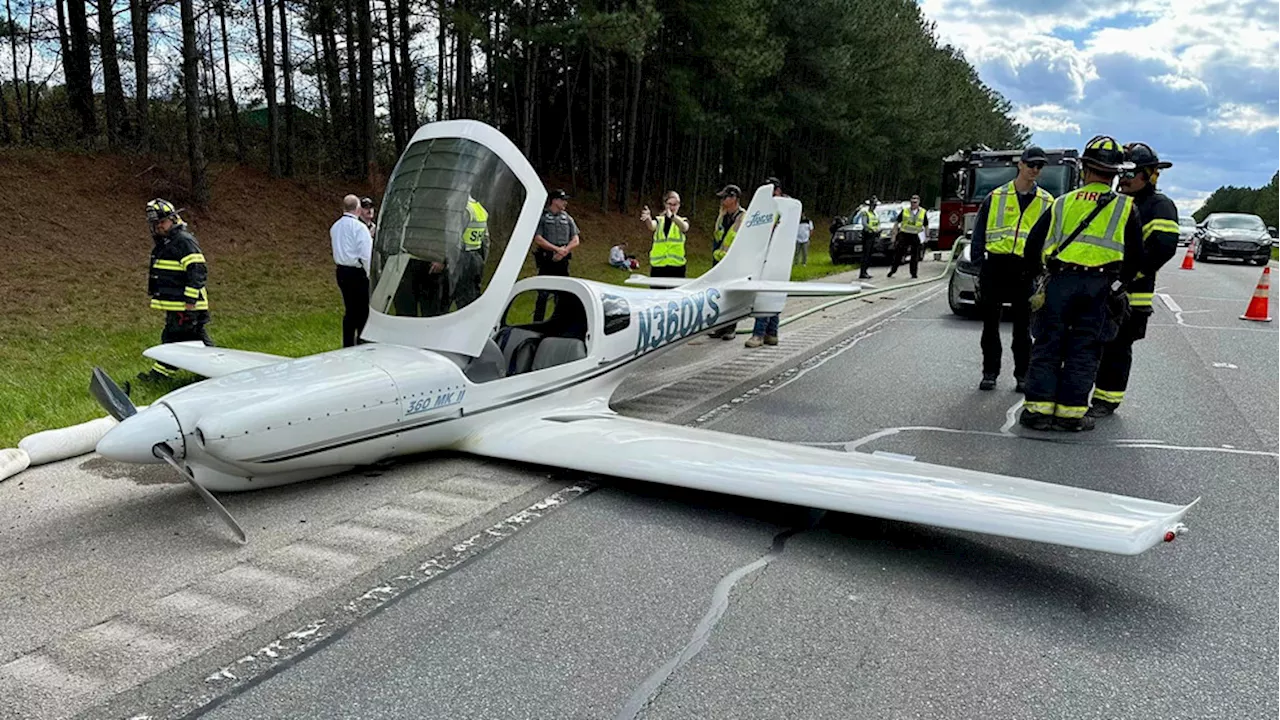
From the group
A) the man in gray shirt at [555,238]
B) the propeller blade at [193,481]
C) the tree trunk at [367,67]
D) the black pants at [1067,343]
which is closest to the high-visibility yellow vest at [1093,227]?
the black pants at [1067,343]

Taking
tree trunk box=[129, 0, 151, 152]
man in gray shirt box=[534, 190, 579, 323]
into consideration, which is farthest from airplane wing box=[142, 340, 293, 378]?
tree trunk box=[129, 0, 151, 152]

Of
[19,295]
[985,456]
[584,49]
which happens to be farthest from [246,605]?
[584,49]

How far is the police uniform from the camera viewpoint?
6.55m

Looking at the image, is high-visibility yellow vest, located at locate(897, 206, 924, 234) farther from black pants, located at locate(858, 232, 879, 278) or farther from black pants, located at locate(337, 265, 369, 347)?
A: black pants, located at locate(337, 265, 369, 347)

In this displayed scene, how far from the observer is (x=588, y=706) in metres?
2.51

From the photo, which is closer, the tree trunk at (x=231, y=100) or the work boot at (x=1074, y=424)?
the work boot at (x=1074, y=424)

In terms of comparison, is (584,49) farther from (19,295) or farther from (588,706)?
(588,706)

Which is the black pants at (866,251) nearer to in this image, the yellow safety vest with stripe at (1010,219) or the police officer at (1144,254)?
the yellow safety vest with stripe at (1010,219)

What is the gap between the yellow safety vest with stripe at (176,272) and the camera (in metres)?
6.82

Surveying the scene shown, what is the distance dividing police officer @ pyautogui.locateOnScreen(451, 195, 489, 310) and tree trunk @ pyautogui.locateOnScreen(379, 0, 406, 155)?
1598cm

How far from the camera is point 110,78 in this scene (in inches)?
675

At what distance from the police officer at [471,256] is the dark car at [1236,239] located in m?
25.6

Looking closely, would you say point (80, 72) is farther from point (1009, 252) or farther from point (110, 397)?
point (1009, 252)

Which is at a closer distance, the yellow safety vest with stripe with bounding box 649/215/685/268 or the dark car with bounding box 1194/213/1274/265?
the yellow safety vest with stripe with bounding box 649/215/685/268
